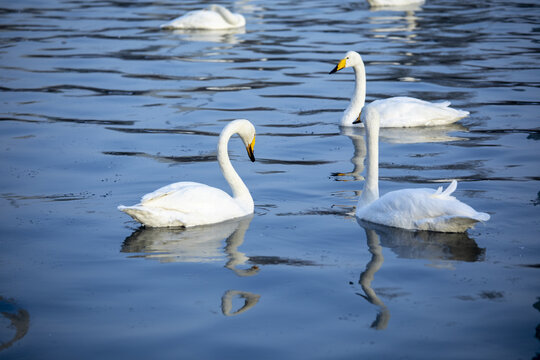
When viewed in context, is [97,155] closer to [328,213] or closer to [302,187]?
[302,187]

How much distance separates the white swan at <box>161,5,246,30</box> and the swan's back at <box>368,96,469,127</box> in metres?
12.9

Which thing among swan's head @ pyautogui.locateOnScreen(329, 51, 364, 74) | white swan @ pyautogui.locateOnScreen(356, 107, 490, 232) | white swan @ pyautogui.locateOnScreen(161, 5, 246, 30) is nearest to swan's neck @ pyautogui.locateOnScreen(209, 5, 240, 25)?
white swan @ pyautogui.locateOnScreen(161, 5, 246, 30)

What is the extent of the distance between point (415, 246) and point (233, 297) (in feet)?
6.63

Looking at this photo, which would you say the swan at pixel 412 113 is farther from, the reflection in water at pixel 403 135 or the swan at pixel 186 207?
the swan at pixel 186 207

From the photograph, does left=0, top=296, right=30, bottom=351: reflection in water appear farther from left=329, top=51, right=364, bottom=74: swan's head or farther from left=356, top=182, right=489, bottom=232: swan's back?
left=329, top=51, right=364, bottom=74: swan's head

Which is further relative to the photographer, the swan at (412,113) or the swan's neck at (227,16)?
the swan's neck at (227,16)

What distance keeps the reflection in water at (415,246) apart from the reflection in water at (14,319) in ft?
8.83

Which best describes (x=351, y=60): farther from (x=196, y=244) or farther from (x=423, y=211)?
(x=196, y=244)

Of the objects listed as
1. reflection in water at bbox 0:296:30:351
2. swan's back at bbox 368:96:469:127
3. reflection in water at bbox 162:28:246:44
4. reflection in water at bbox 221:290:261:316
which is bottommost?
reflection in water at bbox 162:28:246:44

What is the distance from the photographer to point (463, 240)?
806 cm

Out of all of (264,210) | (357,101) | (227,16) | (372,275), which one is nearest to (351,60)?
(357,101)

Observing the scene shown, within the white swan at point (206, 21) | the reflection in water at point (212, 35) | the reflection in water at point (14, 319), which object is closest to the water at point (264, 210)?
the reflection in water at point (14, 319)

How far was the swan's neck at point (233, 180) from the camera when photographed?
9.14 metres

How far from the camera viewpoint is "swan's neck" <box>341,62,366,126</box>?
13.8 metres
